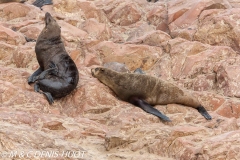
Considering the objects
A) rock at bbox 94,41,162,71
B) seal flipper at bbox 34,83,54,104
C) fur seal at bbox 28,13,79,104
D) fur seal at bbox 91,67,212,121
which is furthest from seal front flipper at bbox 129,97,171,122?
rock at bbox 94,41,162,71

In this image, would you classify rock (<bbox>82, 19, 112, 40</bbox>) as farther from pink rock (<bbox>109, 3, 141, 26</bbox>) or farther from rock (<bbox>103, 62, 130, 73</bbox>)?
rock (<bbox>103, 62, 130, 73</bbox>)

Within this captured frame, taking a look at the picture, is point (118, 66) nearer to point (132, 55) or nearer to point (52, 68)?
point (132, 55)

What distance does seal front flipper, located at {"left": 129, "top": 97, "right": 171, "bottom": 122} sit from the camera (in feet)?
27.2

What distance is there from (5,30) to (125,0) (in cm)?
424

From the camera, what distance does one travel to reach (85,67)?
33.7 ft

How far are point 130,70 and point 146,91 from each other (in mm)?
2032

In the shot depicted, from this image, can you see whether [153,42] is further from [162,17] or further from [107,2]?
[107,2]

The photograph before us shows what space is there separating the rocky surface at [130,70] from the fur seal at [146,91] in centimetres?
18

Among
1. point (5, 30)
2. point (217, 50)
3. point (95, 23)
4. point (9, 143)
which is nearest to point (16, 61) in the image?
point (5, 30)

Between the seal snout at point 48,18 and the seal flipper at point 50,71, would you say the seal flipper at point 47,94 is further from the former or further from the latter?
the seal snout at point 48,18

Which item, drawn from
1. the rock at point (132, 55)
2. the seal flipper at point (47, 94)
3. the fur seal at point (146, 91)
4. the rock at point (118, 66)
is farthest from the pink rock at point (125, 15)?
the seal flipper at point (47, 94)

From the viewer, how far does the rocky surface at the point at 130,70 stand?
Result: 20.7ft

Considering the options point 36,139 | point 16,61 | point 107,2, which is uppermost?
point 36,139

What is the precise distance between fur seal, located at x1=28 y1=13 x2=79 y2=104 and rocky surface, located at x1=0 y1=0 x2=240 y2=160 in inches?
6.9
